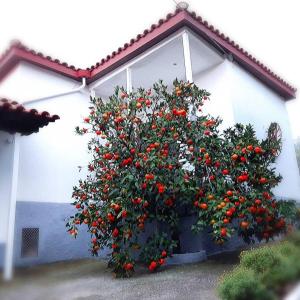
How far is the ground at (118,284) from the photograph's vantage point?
11.2 ft

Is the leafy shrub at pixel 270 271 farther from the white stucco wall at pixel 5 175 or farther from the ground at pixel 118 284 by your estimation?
the white stucco wall at pixel 5 175

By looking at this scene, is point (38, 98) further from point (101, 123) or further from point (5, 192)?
point (5, 192)

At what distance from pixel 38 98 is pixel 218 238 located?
435 centimetres

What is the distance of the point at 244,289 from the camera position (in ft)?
8.68

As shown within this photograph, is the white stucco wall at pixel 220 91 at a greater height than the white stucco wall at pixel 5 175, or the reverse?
the white stucco wall at pixel 220 91

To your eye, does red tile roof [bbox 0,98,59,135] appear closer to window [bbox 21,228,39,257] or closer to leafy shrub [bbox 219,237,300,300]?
window [bbox 21,228,39,257]

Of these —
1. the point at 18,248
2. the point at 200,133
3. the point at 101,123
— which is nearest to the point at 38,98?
the point at 101,123

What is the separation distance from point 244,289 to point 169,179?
222cm

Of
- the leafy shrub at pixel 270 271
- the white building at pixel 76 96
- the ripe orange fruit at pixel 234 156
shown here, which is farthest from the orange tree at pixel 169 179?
the white building at pixel 76 96

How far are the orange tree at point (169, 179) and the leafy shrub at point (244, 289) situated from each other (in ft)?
4.10

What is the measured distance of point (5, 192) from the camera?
4719mm

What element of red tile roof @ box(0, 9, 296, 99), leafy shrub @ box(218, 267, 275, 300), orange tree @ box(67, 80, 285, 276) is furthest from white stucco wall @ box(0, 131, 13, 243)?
leafy shrub @ box(218, 267, 275, 300)

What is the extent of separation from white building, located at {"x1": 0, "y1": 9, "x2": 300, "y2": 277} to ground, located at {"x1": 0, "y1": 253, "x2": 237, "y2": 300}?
2.83 feet

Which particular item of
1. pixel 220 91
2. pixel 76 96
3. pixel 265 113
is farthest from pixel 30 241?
pixel 265 113
